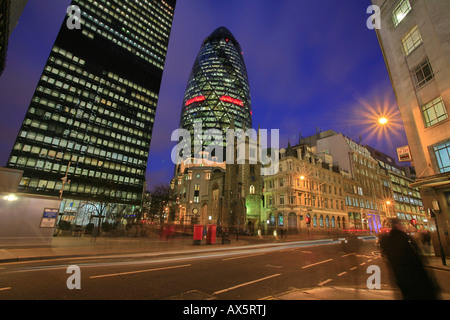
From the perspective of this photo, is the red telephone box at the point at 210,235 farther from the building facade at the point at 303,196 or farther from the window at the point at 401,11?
the window at the point at 401,11

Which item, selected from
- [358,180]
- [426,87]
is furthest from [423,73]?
[358,180]

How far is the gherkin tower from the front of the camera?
397ft

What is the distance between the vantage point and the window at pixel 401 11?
1913 cm

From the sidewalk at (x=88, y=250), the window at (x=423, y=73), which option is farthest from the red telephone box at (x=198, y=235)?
the window at (x=423, y=73)

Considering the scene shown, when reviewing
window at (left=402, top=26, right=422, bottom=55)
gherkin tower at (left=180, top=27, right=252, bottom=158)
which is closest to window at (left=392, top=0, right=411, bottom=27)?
window at (left=402, top=26, right=422, bottom=55)

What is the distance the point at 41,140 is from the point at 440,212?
85.5 metres

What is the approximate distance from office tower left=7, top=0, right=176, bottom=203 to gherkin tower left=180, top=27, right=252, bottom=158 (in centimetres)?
3133

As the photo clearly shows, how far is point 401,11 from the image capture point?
1984 cm

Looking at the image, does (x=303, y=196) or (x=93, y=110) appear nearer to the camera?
(x=303, y=196)

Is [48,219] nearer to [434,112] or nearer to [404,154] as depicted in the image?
[404,154]

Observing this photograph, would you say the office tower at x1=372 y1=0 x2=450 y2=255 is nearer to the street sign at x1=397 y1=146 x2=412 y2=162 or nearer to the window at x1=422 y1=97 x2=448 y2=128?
the window at x1=422 y1=97 x2=448 y2=128

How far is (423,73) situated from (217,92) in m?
114

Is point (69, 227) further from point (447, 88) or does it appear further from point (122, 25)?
point (122, 25)

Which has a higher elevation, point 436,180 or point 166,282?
point 436,180
